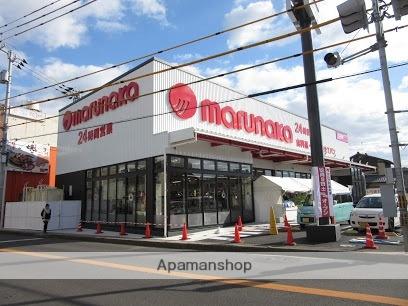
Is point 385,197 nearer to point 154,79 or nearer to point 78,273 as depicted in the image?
point 78,273

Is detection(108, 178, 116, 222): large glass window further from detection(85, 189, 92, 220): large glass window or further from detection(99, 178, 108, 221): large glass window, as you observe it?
detection(85, 189, 92, 220): large glass window

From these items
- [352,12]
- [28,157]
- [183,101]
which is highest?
[183,101]

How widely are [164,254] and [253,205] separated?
12564mm

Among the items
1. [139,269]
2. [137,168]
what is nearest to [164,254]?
[139,269]

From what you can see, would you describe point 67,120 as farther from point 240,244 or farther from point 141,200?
point 240,244

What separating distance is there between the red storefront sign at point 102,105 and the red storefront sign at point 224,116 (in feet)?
7.17

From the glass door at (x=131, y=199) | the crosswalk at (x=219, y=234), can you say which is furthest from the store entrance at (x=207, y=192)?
the glass door at (x=131, y=199)

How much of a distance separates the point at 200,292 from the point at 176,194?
11898 mm

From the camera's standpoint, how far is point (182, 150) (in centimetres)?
1967

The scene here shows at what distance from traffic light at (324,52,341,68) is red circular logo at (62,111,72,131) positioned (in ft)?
65.2

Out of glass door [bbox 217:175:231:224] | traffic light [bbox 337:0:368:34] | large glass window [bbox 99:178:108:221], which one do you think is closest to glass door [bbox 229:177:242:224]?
glass door [bbox 217:175:231:224]

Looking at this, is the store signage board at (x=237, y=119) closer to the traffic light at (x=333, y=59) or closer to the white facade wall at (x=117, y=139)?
the white facade wall at (x=117, y=139)

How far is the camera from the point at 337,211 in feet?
70.1

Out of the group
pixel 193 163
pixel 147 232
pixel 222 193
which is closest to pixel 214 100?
pixel 193 163
